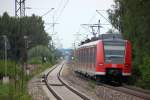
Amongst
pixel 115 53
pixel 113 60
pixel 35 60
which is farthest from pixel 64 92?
pixel 35 60

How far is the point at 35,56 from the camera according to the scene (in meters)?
104

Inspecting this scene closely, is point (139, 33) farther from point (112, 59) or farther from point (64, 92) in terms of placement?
point (64, 92)

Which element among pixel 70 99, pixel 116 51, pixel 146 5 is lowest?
pixel 70 99

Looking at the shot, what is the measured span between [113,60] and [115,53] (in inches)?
19.1

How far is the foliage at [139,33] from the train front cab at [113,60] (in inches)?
40.6

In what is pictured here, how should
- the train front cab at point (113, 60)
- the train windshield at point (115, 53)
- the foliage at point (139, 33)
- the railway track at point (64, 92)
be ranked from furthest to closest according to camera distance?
1. the train windshield at point (115, 53)
2. the train front cab at point (113, 60)
3. the foliage at point (139, 33)
4. the railway track at point (64, 92)

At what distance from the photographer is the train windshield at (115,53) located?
112ft

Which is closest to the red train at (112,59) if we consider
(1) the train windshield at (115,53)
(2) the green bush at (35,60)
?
(1) the train windshield at (115,53)

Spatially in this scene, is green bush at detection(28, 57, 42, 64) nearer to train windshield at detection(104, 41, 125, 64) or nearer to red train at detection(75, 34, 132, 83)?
red train at detection(75, 34, 132, 83)

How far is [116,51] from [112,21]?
15289 mm

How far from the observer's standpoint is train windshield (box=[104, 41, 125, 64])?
34.1 meters

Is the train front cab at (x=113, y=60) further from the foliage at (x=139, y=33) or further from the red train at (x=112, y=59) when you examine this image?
the foliage at (x=139, y=33)

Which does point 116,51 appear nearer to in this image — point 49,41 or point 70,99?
point 70,99

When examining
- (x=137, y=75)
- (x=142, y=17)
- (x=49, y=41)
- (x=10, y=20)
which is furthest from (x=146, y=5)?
(x=49, y=41)
